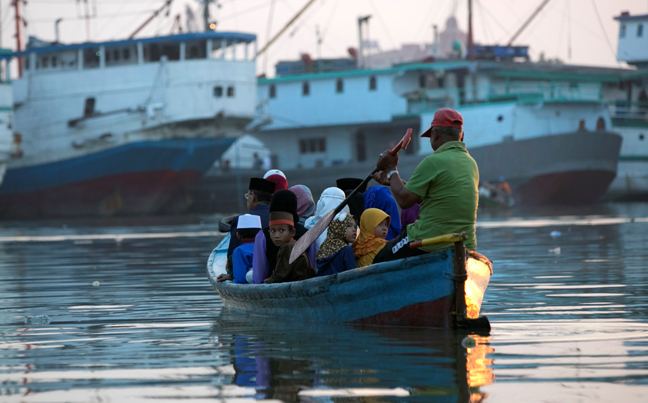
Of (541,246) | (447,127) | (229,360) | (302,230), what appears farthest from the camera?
(541,246)

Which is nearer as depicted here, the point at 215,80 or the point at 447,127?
the point at 447,127

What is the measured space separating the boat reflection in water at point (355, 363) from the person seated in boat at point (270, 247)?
0.82 metres

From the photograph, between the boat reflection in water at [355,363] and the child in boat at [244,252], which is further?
the child in boat at [244,252]

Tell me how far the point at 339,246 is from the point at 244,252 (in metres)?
2.06

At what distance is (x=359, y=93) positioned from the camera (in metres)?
69.2

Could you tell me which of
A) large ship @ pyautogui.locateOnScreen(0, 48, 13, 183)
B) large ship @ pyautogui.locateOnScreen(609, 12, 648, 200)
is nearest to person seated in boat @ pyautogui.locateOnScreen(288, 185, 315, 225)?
large ship @ pyautogui.locateOnScreen(0, 48, 13, 183)

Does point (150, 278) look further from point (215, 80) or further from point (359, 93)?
point (359, 93)

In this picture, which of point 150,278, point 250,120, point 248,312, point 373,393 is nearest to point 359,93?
point 250,120

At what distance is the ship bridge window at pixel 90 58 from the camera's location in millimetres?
63438

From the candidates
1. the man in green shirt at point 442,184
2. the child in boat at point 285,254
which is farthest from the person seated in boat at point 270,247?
the man in green shirt at point 442,184

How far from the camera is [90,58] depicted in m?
63.7

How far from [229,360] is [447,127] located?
2.59m

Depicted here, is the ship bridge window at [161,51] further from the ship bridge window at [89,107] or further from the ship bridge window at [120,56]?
the ship bridge window at [89,107]

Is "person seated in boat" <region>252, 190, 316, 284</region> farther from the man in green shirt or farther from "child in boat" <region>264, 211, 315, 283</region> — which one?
the man in green shirt
